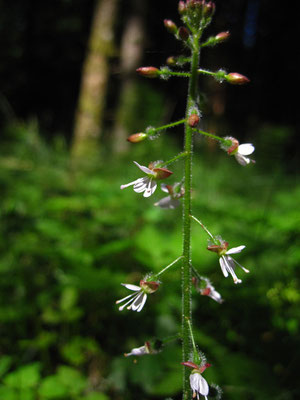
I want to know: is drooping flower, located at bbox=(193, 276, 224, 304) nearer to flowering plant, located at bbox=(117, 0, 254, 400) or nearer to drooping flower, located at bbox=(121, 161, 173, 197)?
flowering plant, located at bbox=(117, 0, 254, 400)

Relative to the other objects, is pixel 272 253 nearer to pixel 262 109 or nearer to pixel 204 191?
pixel 204 191

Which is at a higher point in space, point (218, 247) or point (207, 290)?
point (218, 247)

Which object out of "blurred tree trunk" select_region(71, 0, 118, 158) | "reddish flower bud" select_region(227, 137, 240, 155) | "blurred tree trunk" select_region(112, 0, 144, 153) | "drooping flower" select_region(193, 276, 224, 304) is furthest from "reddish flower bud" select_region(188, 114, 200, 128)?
"blurred tree trunk" select_region(112, 0, 144, 153)

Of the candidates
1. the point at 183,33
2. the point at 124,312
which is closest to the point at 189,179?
the point at 183,33

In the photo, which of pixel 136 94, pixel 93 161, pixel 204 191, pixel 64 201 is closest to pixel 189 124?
pixel 64 201

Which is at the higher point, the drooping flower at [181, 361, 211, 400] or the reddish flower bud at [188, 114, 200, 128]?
the reddish flower bud at [188, 114, 200, 128]

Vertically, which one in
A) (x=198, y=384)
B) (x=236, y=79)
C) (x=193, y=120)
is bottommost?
(x=198, y=384)

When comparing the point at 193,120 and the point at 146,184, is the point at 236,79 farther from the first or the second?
the point at 146,184
